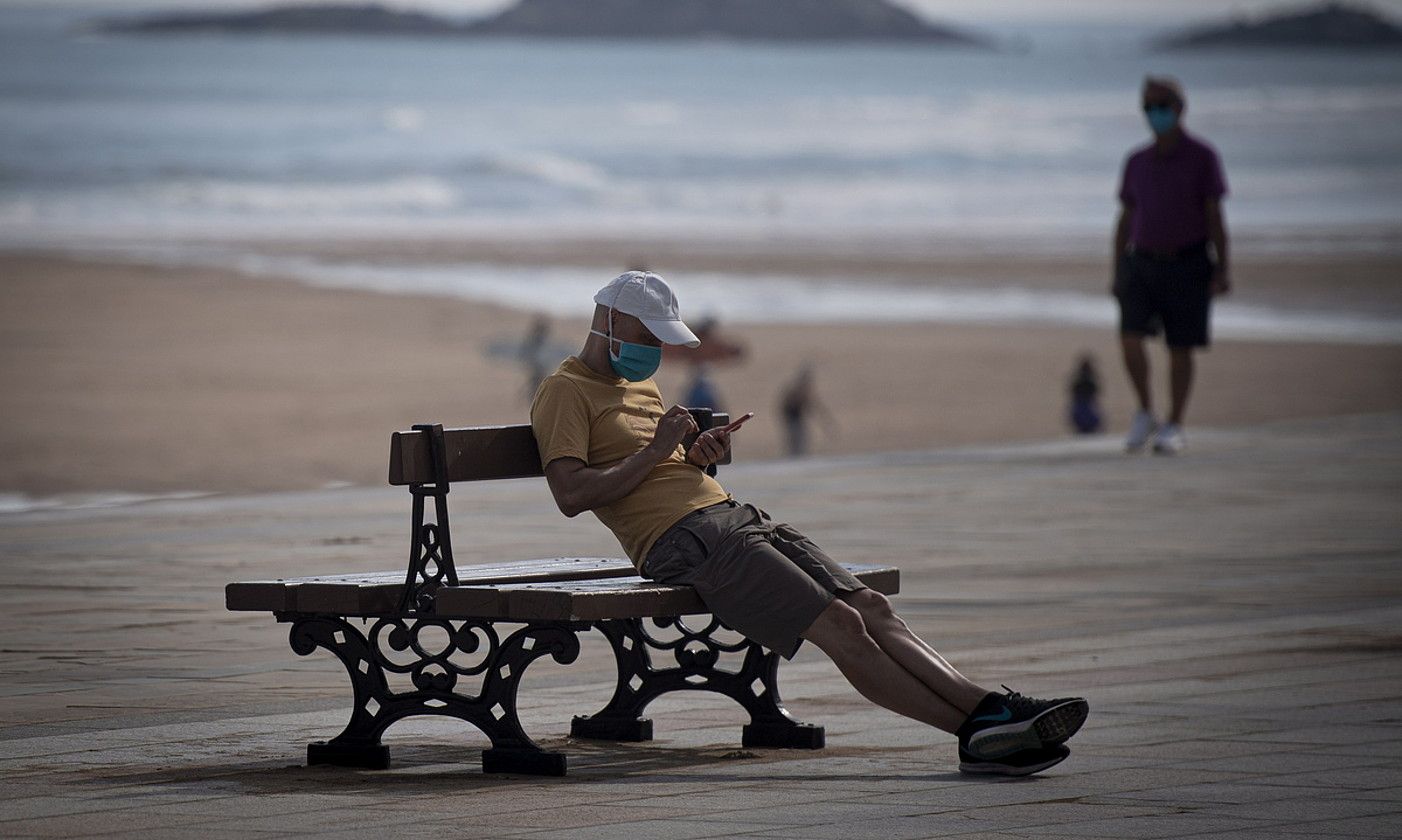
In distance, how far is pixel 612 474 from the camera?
568 centimetres

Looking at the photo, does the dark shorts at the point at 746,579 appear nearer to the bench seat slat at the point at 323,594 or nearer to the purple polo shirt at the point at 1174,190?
the bench seat slat at the point at 323,594

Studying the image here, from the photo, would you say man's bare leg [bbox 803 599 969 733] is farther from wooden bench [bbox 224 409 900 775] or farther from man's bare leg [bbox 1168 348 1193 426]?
man's bare leg [bbox 1168 348 1193 426]

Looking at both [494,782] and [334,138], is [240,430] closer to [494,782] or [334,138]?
[494,782]

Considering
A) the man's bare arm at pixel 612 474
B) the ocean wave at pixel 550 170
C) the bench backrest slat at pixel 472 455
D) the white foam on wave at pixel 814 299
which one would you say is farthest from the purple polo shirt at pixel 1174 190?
the ocean wave at pixel 550 170

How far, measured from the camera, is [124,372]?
22.9m

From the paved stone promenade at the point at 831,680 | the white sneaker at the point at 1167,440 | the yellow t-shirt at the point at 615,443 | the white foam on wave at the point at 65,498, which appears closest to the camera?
the paved stone promenade at the point at 831,680

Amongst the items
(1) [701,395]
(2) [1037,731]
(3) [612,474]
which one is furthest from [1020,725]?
(1) [701,395]

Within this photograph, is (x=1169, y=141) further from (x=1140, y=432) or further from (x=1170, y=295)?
(x=1140, y=432)

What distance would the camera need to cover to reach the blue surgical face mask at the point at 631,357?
19.1 feet

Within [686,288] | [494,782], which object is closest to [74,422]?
[494,782]

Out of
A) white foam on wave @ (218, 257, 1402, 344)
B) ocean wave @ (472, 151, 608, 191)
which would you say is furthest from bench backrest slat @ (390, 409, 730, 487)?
ocean wave @ (472, 151, 608, 191)

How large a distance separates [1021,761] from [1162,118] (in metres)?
7.26

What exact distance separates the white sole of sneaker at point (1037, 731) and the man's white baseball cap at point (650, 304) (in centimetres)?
121

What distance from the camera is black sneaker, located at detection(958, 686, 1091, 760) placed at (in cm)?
546
